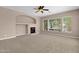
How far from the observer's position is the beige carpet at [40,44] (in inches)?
87.0

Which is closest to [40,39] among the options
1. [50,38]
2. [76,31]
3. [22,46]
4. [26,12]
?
[50,38]

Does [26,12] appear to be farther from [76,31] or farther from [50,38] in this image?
[76,31]

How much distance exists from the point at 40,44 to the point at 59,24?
27.2 inches

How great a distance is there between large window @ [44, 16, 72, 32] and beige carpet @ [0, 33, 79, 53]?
0.69 ft

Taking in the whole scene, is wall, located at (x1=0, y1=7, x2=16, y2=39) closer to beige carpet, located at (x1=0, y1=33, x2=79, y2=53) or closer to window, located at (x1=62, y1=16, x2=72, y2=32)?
beige carpet, located at (x1=0, y1=33, x2=79, y2=53)

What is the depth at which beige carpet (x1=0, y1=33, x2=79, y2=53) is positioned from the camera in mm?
2211

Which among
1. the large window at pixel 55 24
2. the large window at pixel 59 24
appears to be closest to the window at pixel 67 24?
the large window at pixel 59 24

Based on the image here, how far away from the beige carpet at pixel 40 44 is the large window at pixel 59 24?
209 millimetres

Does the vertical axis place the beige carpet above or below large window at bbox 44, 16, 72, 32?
below

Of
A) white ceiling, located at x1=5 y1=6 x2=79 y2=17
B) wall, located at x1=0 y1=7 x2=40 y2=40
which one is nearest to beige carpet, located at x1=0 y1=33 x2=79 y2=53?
wall, located at x1=0 y1=7 x2=40 y2=40

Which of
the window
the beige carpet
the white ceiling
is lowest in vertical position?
the beige carpet

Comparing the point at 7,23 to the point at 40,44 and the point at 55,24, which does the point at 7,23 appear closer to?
the point at 40,44

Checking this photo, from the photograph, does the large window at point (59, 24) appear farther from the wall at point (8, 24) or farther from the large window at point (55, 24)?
the wall at point (8, 24)
